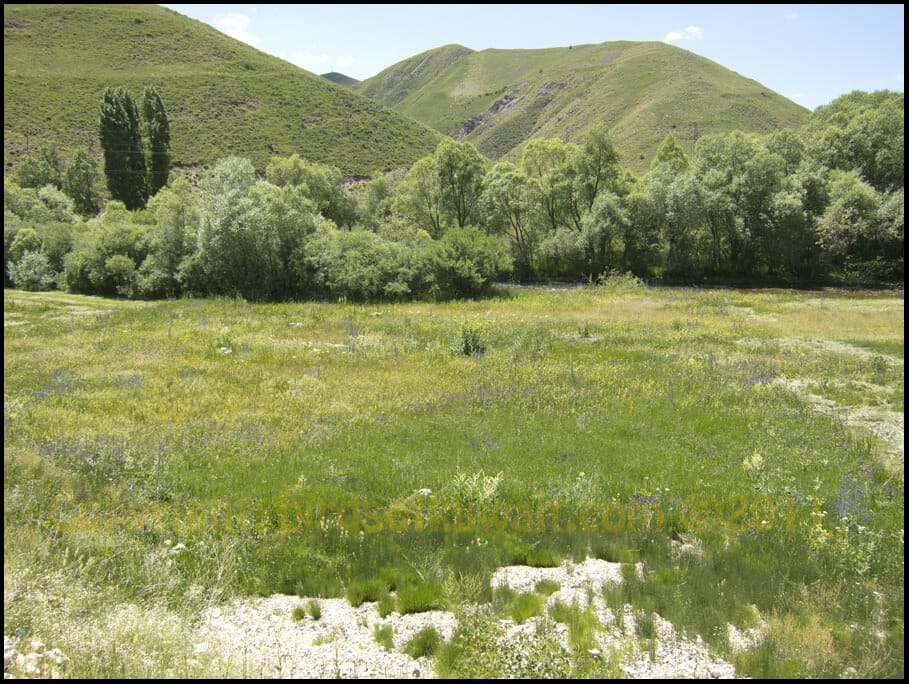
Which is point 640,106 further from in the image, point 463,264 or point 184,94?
point 463,264

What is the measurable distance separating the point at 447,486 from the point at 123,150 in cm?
7420

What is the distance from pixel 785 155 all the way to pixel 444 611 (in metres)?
53.5

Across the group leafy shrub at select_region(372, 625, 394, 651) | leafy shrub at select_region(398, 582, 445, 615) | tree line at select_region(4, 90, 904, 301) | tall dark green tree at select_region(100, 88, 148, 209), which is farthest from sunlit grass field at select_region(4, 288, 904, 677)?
tall dark green tree at select_region(100, 88, 148, 209)

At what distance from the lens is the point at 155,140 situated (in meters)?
66.0

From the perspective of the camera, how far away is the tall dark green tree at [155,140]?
64.9 m

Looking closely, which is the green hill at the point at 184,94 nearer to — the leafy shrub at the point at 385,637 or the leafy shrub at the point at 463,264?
the leafy shrub at the point at 463,264

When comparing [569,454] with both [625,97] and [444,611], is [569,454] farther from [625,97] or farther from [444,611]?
[625,97]

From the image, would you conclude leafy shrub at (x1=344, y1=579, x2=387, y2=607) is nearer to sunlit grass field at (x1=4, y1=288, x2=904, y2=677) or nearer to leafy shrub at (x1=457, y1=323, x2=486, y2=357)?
sunlit grass field at (x1=4, y1=288, x2=904, y2=677)

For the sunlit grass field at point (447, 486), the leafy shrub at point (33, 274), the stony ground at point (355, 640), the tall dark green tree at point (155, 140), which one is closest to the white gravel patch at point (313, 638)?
the stony ground at point (355, 640)

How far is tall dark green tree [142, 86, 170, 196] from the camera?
6488cm

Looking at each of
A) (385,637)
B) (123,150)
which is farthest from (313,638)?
(123,150)

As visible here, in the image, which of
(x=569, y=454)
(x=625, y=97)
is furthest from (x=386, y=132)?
(x=569, y=454)

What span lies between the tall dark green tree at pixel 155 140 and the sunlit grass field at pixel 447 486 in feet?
182

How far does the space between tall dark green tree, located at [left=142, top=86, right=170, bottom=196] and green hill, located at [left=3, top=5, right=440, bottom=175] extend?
10.8 m
